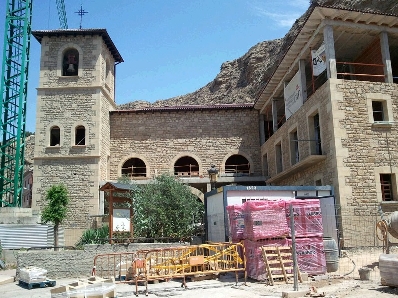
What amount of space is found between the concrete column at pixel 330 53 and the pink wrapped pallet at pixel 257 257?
24.2ft

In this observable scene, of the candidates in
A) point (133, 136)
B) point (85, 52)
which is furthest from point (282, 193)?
point (85, 52)

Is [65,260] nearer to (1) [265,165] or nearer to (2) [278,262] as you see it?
(2) [278,262]

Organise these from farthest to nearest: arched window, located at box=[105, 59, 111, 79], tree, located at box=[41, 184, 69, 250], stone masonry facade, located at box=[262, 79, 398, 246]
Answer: arched window, located at box=[105, 59, 111, 79] → tree, located at box=[41, 184, 69, 250] → stone masonry facade, located at box=[262, 79, 398, 246]

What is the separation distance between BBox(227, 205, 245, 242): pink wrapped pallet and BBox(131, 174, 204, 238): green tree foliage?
386 cm

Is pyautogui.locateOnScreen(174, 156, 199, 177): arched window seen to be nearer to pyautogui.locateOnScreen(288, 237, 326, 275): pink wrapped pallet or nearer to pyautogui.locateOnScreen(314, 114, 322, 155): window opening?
pyautogui.locateOnScreen(314, 114, 322, 155): window opening

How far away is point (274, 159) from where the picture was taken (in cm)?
2125

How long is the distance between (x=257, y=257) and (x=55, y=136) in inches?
675

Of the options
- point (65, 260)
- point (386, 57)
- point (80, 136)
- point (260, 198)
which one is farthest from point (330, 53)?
point (80, 136)

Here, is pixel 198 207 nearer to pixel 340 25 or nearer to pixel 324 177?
pixel 324 177

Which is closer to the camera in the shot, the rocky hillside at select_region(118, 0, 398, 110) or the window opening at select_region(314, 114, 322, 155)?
the window opening at select_region(314, 114, 322, 155)

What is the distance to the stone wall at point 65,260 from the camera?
11.6 meters

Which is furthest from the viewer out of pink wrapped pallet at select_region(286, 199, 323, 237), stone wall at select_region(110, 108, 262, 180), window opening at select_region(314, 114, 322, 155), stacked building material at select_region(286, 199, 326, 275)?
stone wall at select_region(110, 108, 262, 180)

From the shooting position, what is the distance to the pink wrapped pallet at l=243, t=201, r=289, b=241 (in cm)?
930

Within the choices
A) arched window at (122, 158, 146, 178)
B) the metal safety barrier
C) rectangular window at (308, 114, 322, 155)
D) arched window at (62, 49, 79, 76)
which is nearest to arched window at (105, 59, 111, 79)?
arched window at (62, 49, 79, 76)
